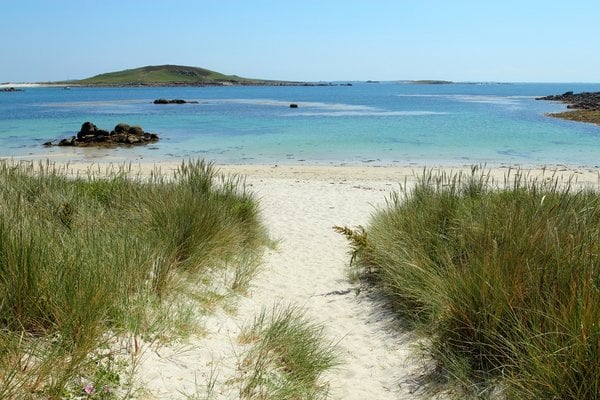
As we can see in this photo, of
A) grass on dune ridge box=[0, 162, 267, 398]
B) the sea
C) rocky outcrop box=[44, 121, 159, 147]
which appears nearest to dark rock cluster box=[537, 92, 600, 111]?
the sea

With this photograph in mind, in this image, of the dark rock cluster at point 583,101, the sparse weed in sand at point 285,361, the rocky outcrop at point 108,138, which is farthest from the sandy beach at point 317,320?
the dark rock cluster at point 583,101

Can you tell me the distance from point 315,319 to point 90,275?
2.60m

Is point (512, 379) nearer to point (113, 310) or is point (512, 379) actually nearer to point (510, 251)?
point (510, 251)

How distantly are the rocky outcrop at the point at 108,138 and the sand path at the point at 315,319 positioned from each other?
20.6 meters

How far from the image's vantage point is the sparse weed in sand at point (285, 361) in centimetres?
359

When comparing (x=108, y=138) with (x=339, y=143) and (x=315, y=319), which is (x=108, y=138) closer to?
(x=339, y=143)

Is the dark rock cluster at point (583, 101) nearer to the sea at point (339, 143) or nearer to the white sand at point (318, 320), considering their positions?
the sea at point (339, 143)

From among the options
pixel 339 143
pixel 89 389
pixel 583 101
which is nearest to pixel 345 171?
pixel 339 143

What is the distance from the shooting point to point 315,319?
17.8 ft

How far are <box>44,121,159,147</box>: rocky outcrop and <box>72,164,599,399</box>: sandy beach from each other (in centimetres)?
1991

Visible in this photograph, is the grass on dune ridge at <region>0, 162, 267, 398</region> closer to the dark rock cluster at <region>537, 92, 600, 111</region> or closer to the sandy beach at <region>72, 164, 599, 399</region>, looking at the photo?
the sandy beach at <region>72, 164, 599, 399</region>

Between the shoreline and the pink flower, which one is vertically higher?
the pink flower

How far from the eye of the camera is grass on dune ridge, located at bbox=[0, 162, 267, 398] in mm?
2951

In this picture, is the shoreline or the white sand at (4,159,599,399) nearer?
the white sand at (4,159,599,399)
